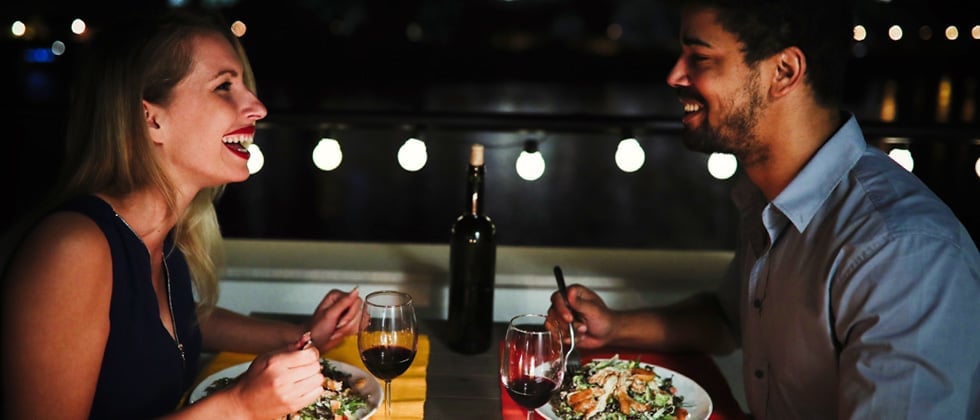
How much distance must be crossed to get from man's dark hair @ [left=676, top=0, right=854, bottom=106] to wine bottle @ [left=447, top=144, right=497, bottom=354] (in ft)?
1.82

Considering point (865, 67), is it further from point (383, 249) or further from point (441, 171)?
point (383, 249)

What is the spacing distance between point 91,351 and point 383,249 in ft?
3.81

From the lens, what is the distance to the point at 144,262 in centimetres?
158

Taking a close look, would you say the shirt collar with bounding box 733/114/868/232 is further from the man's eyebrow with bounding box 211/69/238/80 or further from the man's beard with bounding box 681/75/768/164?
the man's eyebrow with bounding box 211/69/238/80

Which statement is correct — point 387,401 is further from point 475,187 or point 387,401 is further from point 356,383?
point 475,187

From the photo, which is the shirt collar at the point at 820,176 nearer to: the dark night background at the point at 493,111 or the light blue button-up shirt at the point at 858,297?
the light blue button-up shirt at the point at 858,297

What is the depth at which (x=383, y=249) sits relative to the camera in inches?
99.1

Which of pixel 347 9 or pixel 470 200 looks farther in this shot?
pixel 347 9

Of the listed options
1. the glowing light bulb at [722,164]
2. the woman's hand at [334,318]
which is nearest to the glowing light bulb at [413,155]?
the woman's hand at [334,318]

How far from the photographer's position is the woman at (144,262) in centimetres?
137

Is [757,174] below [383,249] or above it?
above

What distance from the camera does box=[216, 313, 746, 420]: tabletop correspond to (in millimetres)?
1593

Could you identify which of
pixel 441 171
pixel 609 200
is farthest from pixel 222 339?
pixel 441 171

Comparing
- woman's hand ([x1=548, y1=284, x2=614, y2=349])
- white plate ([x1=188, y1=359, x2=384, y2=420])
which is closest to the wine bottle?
woman's hand ([x1=548, y1=284, x2=614, y2=349])
